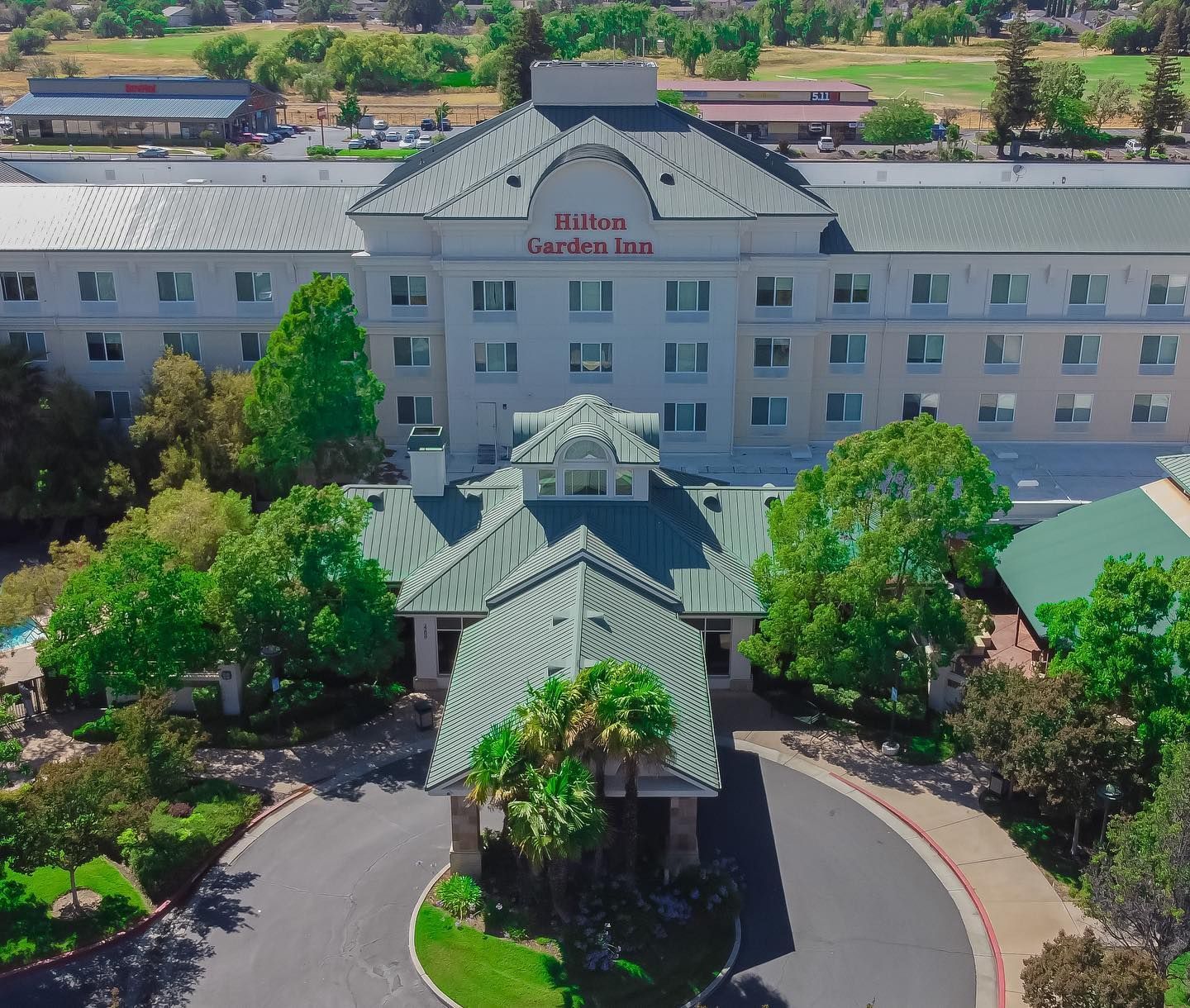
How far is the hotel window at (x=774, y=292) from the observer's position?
6812 cm

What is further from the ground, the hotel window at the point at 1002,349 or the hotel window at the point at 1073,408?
the hotel window at the point at 1002,349

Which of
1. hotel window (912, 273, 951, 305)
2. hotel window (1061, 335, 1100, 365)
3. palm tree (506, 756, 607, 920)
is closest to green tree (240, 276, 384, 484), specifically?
hotel window (912, 273, 951, 305)

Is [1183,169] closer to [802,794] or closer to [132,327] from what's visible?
[802,794]

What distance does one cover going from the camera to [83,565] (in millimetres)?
52406

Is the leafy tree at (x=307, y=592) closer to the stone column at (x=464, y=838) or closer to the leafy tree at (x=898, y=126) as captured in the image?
the stone column at (x=464, y=838)

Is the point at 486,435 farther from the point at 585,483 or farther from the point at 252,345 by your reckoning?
the point at 585,483

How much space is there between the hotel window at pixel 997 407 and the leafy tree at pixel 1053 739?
29.9 meters

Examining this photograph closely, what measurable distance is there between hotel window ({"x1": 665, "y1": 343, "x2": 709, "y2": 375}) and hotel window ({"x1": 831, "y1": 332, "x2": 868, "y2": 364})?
23.5ft

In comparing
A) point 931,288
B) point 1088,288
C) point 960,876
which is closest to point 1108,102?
point 1088,288

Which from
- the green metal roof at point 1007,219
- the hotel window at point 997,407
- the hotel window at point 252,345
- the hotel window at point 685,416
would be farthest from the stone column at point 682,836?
the hotel window at point 252,345

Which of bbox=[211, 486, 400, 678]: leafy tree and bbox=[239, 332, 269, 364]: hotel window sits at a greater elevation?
bbox=[239, 332, 269, 364]: hotel window

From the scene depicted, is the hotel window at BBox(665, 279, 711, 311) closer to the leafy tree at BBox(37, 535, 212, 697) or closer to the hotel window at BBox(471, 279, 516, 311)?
Result: the hotel window at BBox(471, 279, 516, 311)

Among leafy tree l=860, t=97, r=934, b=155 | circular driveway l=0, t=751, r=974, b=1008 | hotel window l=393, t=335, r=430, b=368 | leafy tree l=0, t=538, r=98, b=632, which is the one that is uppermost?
leafy tree l=860, t=97, r=934, b=155

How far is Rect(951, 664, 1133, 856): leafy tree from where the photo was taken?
4131cm
